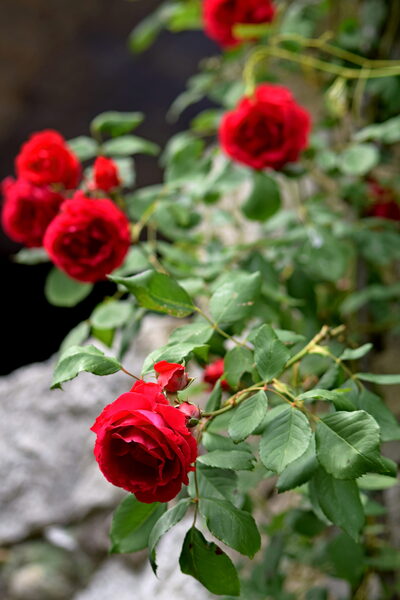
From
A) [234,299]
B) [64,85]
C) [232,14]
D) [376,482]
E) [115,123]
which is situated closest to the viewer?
[234,299]

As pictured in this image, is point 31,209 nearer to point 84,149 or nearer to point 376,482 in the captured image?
point 84,149

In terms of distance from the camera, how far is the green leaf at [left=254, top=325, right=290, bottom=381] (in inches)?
19.4

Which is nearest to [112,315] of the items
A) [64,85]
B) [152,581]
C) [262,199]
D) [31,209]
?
[31,209]

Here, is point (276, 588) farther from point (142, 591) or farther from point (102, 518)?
point (102, 518)

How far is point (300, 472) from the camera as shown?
1.67 feet

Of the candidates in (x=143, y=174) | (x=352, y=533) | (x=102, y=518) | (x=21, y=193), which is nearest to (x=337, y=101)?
(x=21, y=193)

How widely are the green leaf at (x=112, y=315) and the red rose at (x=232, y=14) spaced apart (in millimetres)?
587

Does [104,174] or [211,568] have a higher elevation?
[104,174]

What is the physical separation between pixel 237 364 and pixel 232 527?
147 mm

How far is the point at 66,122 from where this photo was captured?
7.04 ft

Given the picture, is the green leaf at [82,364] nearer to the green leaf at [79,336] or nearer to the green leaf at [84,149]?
the green leaf at [79,336]

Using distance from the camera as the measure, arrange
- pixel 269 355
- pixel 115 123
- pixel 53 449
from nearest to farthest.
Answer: pixel 269 355 < pixel 115 123 < pixel 53 449

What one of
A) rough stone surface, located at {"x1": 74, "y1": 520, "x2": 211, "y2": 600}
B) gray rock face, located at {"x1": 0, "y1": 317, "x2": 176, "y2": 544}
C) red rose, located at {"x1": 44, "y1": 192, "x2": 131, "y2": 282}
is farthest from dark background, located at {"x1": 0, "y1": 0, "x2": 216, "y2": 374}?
red rose, located at {"x1": 44, "y1": 192, "x2": 131, "y2": 282}

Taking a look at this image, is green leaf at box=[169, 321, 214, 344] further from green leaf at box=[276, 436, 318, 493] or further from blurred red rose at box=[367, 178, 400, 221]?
blurred red rose at box=[367, 178, 400, 221]
